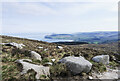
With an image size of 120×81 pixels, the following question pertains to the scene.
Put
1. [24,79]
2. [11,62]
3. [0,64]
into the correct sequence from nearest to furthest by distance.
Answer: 1. [24,79]
2. [0,64]
3. [11,62]

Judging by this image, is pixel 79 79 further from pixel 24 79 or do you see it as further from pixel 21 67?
pixel 21 67

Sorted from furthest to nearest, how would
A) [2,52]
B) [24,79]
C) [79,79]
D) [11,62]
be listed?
[2,52], [11,62], [79,79], [24,79]

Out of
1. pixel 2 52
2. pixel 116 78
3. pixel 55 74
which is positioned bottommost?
pixel 116 78

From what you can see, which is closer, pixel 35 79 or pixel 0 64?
pixel 35 79

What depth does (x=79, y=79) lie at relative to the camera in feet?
20.3

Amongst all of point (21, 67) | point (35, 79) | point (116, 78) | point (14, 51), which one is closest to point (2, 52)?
point (14, 51)

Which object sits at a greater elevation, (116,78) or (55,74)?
(55,74)

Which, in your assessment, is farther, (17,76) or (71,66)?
(71,66)

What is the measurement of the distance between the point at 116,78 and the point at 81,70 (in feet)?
7.87

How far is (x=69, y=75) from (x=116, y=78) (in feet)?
10.5

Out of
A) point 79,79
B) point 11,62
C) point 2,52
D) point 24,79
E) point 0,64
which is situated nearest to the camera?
point 24,79

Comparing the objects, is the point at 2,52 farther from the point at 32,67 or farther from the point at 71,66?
the point at 71,66

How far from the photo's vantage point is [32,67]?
248 inches

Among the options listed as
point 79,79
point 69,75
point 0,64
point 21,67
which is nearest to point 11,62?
point 0,64
